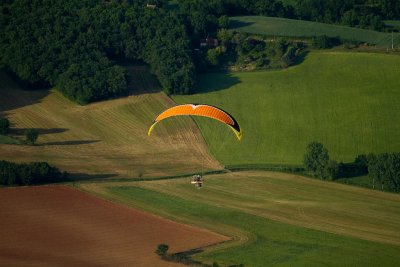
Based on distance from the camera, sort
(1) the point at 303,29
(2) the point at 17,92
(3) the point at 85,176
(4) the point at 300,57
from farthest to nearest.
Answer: (1) the point at 303,29 < (4) the point at 300,57 < (2) the point at 17,92 < (3) the point at 85,176

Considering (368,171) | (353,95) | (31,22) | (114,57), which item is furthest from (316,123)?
(31,22)

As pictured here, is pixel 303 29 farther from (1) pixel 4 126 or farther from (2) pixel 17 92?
(1) pixel 4 126

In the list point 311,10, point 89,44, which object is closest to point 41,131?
point 89,44

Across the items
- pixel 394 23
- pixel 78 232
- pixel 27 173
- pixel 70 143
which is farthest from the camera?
pixel 394 23

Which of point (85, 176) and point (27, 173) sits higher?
point (27, 173)

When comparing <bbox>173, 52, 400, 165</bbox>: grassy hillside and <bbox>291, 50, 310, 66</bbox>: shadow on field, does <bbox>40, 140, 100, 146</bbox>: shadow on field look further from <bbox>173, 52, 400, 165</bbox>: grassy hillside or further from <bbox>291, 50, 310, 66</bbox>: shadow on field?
<bbox>291, 50, 310, 66</bbox>: shadow on field

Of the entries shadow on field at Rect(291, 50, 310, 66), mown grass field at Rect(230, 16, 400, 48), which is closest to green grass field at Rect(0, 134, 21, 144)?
shadow on field at Rect(291, 50, 310, 66)
